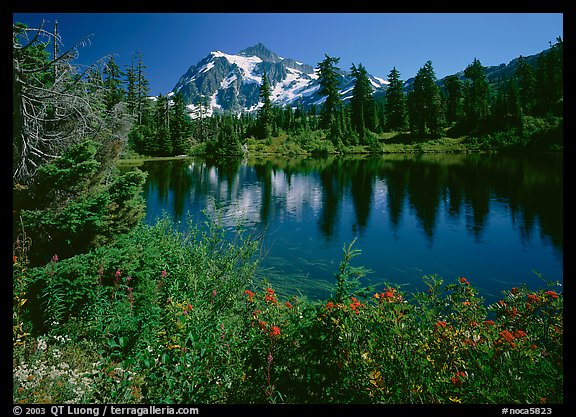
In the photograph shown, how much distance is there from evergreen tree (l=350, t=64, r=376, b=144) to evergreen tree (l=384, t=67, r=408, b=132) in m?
4.44

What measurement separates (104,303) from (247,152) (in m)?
75.4

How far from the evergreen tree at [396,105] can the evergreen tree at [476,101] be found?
12.8m

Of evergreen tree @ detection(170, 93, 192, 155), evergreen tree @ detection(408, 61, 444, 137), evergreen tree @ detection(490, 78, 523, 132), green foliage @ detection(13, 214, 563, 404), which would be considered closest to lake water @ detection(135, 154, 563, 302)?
green foliage @ detection(13, 214, 563, 404)

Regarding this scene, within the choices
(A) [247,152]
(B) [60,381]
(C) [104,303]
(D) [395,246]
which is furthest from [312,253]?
(A) [247,152]

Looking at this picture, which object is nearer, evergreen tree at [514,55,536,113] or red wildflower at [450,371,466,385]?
red wildflower at [450,371,466,385]

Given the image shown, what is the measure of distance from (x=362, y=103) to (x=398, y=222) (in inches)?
2639

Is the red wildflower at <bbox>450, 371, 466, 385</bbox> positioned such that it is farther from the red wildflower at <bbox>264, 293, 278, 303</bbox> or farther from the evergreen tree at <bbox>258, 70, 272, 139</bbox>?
the evergreen tree at <bbox>258, 70, 272, 139</bbox>

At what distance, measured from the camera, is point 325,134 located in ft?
259

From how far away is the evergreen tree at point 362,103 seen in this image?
256ft

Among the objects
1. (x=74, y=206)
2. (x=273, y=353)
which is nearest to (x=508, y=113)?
(x=74, y=206)

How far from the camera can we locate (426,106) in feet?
238

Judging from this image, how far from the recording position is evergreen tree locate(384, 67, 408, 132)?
252 ft

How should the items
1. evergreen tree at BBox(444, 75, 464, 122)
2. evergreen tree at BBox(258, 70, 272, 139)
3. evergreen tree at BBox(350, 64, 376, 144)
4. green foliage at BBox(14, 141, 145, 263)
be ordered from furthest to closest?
evergreen tree at BBox(258, 70, 272, 139)
evergreen tree at BBox(350, 64, 376, 144)
evergreen tree at BBox(444, 75, 464, 122)
green foliage at BBox(14, 141, 145, 263)

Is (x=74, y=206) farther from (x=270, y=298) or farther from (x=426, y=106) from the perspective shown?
(x=426, y=106)
